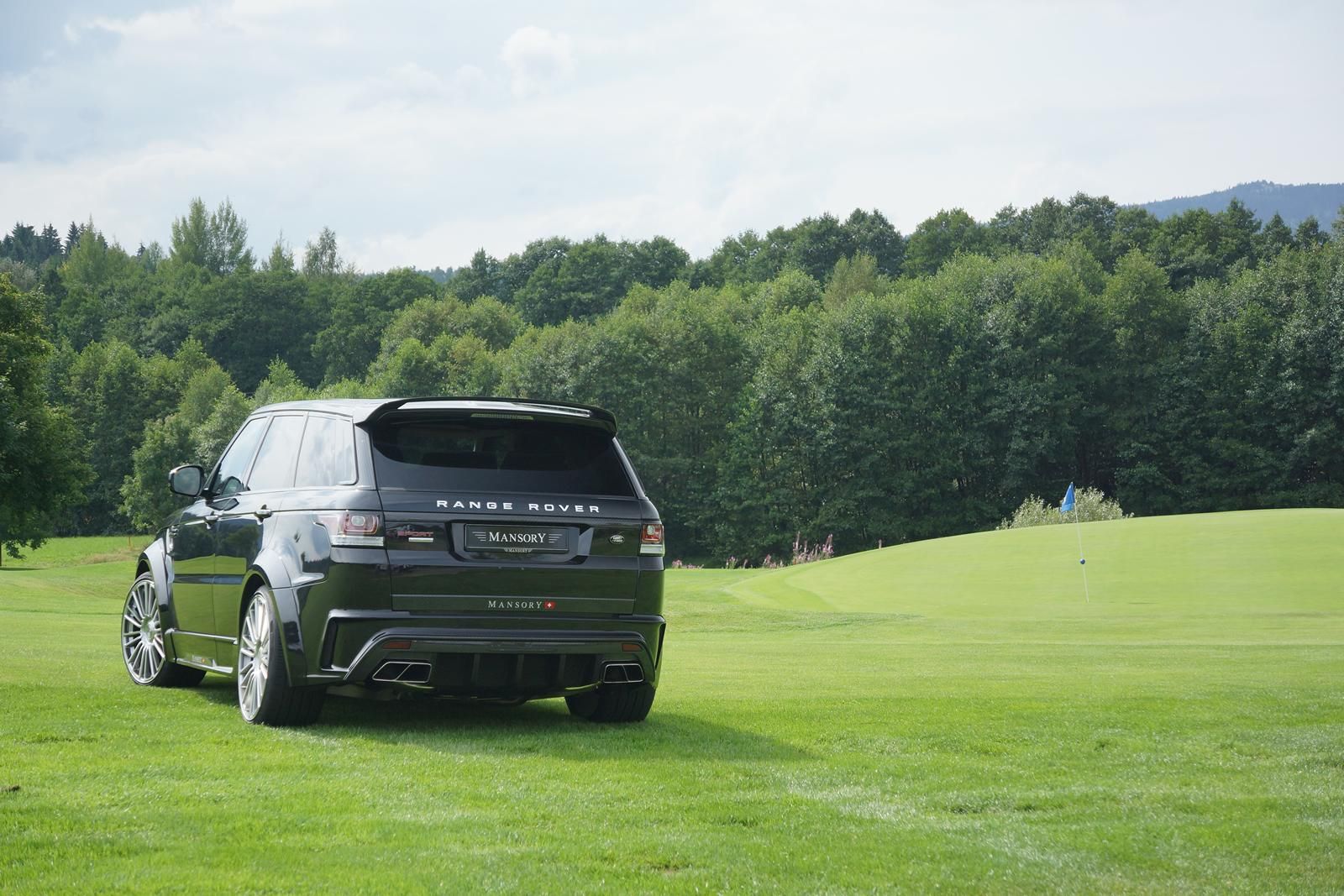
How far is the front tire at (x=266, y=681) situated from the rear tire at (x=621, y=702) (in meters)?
1.88

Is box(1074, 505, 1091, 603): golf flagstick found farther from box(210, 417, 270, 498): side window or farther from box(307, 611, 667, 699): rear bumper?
box(307, 611, 667, 699): rear bumper

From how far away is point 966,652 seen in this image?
1897cm

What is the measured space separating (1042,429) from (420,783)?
7276 centimetres

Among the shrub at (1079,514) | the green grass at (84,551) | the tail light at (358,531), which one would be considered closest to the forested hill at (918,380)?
the green grass at (84,551)

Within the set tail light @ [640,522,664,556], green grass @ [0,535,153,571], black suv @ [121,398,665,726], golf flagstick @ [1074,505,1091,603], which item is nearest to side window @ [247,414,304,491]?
black suv @ [121,398,665,726]

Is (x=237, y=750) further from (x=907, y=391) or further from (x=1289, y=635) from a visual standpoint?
(x=907, y=391)

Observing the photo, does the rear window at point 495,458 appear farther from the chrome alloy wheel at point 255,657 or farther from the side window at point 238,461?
the side window at point 238,461

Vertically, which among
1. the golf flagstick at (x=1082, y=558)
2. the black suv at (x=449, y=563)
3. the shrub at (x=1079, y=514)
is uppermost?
the black suv at (x=449, y=563)

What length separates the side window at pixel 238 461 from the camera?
10.4 meters

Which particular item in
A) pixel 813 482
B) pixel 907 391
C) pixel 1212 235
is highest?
pixel 1212 235

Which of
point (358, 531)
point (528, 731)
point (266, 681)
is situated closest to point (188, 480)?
point (266, 681)

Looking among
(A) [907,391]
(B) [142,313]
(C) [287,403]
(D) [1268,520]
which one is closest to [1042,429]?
(A) [907,391]

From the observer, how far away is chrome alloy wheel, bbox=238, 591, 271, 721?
887cm

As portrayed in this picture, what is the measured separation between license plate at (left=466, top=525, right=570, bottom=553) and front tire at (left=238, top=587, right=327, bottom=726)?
137cm
